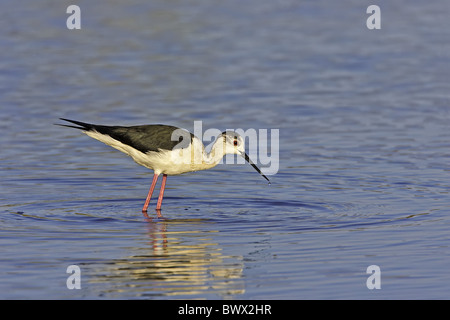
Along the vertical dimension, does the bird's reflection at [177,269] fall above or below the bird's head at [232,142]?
below

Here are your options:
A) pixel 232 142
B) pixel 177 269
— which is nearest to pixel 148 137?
pixel 232 142

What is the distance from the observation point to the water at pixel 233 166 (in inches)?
355

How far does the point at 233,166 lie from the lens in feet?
45.5

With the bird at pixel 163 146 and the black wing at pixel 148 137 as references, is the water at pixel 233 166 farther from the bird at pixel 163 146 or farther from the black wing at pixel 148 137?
the black wing at pixel 148 137

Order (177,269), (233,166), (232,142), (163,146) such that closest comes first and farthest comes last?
(177,269)
(163,146)
(232,142)
(233,166)

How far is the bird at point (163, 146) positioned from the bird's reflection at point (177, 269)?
155cm

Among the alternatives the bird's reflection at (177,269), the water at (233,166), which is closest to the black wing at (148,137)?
the water at (233,166)

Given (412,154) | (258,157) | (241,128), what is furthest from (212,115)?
(412,154)

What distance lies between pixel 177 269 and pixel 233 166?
4.86 m

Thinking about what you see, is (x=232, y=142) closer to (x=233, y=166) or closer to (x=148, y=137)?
(x=148, y=137)

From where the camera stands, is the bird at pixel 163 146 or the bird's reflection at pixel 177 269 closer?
the bird's reflection at pixel 177 269

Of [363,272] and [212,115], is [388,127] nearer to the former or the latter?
[212,115]

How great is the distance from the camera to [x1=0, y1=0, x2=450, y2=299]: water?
29.6 ft

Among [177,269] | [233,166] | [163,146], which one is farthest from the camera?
[233,166]
